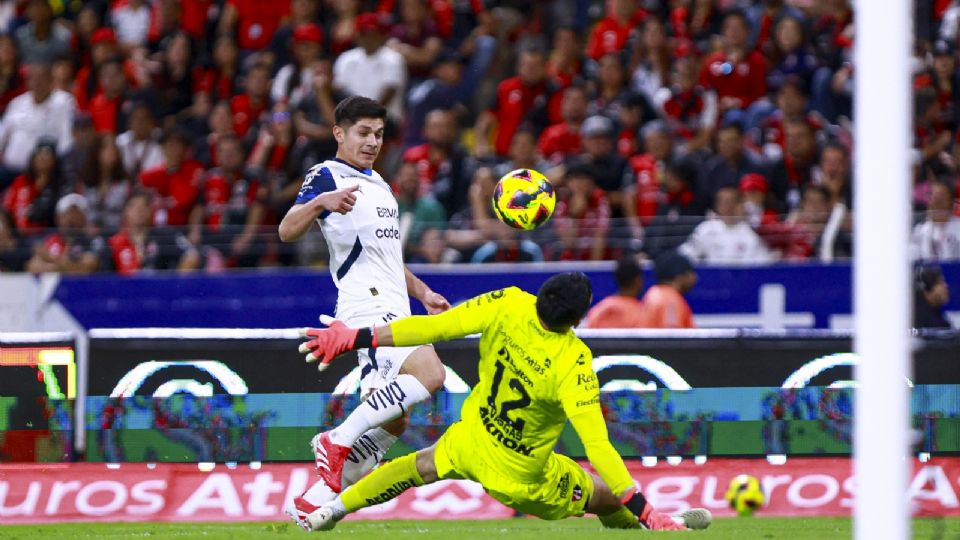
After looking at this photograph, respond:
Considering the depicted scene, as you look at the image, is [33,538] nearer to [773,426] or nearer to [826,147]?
[773,426]

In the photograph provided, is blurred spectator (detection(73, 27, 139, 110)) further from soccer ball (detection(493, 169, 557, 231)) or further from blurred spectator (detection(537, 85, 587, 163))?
soccer ball (detection(493, 169, 557, 231))

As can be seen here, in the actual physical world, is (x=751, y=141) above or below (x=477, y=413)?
above

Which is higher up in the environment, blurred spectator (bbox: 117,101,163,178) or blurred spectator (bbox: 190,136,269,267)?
blurred spectator (bbox: 117,101,163,178)

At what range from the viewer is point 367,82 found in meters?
16.6

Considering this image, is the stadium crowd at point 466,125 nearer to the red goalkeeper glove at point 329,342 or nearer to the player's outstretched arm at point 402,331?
the player's outstretched arm at point 402,331

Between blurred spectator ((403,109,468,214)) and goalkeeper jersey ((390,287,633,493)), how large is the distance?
7528 millimetres

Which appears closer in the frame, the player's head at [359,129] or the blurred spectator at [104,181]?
the player's head at [359,129]

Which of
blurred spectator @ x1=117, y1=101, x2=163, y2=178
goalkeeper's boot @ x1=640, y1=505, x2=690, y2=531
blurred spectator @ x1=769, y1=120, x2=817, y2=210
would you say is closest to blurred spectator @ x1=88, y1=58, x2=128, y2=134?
blurred spectator @ x1=117, y1=101, x2=163, y2=178

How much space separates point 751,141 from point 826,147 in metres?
1.14

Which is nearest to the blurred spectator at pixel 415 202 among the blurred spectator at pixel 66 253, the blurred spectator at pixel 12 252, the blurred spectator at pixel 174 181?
the blurred spectator at pixel 174 181

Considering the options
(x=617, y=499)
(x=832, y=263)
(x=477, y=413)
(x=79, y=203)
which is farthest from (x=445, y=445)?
(x=79, y=203)

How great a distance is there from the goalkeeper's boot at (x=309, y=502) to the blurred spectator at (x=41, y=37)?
39.1 feet

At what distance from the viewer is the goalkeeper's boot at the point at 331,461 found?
27.2ft

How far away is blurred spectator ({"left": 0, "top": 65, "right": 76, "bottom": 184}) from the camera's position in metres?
17.9
